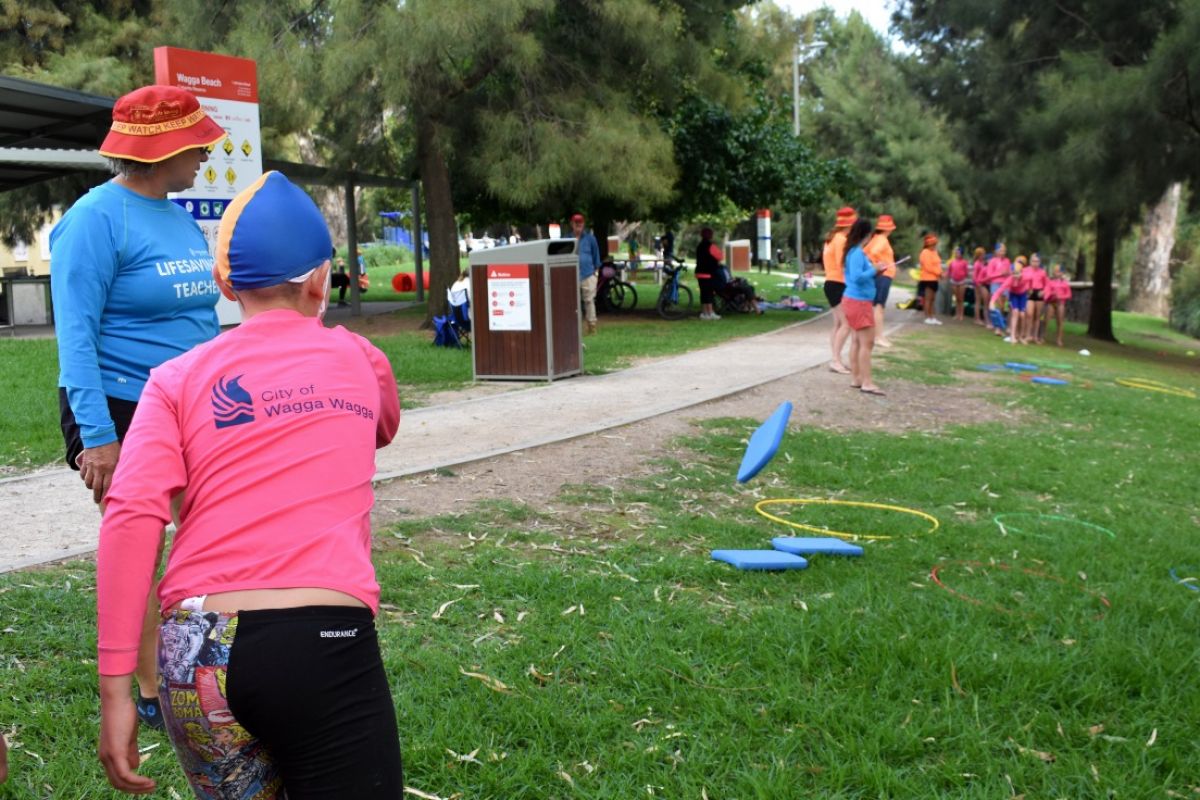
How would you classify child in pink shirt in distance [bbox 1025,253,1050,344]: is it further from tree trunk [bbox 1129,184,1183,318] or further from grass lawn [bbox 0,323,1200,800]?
tree trunk [bbox 1129,184,1183,318]

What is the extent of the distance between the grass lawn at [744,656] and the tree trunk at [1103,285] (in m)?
20.1

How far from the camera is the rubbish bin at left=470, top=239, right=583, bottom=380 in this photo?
39.3ft

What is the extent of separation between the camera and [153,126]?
311 cm

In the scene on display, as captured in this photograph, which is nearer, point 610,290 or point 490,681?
point 490,681

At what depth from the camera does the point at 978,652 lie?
4258 mm

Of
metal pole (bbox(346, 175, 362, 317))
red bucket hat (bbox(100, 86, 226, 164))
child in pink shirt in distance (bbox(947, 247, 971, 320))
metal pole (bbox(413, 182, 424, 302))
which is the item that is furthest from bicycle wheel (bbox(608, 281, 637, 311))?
red bucket hat (bbox(100, 86, 226, 164))

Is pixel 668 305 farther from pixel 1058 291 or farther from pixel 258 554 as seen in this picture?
pixel 258 554

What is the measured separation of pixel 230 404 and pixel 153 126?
1479mm

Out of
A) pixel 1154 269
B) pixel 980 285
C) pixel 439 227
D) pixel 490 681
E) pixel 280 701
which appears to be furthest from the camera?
pixel 1154 269

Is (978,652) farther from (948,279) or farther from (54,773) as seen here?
(948,279)

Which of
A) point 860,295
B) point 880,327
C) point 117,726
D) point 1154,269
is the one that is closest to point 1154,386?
point 880,327

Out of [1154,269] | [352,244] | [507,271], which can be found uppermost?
[352,244]

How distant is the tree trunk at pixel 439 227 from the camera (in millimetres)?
19484

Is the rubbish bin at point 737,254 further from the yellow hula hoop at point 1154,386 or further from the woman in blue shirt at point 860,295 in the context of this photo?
the woman in blue shirt at point 860,295
